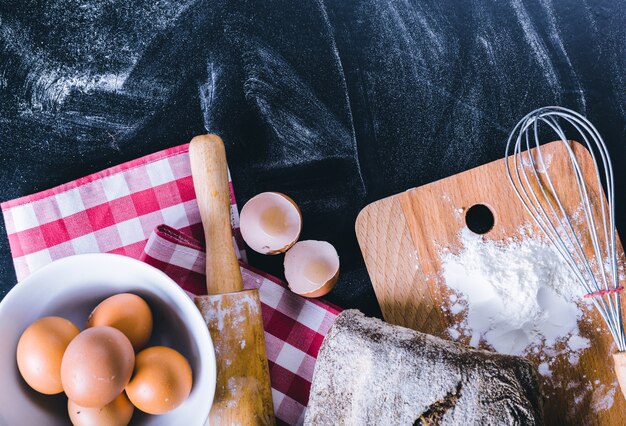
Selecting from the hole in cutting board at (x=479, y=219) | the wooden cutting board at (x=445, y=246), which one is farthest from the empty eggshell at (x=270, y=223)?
the hole in cutting board at (x=479, y=219)

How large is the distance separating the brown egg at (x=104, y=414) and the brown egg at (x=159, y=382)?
22 mm

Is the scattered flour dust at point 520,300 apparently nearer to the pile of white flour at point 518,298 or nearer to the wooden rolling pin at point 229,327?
the pile of white flour at point 518,298

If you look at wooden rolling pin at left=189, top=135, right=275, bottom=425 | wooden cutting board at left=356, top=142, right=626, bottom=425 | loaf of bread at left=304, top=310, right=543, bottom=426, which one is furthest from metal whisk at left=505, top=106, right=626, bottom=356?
wooden rolling pin at left=189, top=135, right=275, bottom=425

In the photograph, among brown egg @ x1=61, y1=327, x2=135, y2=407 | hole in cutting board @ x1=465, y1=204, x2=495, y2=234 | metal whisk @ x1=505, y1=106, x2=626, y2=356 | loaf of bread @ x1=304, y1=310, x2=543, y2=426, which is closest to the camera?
brown egg @ x1=61, y1=327, x2=135, y2=407

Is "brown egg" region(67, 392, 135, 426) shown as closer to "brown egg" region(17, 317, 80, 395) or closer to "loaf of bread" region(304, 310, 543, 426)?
"brown egg" region(17, 317, 80, 395)

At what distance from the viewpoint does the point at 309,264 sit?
1.19 m

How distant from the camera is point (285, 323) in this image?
1160mm

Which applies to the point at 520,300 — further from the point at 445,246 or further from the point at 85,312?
the point at 85,312

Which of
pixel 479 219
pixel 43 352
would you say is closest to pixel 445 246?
pixel 479 219

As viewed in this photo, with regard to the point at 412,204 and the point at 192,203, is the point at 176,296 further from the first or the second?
the point at 412,204

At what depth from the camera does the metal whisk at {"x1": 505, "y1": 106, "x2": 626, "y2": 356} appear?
1.06 meters

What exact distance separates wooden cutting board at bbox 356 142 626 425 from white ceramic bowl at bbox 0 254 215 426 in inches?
15.9

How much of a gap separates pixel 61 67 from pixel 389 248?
2.56ft

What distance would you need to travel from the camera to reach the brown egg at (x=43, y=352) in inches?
32.6
